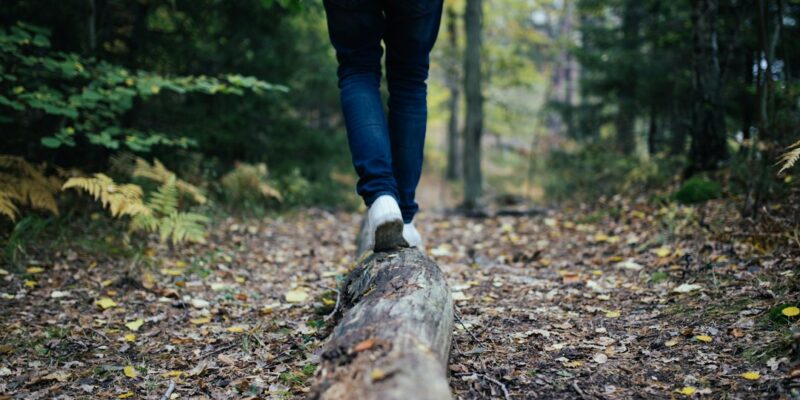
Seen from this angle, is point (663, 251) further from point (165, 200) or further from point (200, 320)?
point (165, 200)

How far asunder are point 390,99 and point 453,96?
11899mm

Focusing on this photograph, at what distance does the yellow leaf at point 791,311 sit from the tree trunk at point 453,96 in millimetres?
10639

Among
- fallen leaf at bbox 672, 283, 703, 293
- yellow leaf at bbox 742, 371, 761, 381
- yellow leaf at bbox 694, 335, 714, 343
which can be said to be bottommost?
yellow leaf at bbox 742, 371, 761, 381

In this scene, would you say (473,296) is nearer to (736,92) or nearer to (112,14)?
(112,14)

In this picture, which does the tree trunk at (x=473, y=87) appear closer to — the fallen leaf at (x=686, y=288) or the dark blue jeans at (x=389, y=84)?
the fallen leaf at (x=686, y=288)

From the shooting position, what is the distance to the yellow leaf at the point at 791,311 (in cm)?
197

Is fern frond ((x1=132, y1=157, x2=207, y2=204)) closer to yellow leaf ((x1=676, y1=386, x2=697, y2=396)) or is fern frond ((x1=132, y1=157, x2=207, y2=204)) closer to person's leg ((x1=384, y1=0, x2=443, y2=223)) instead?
person's leg ((x1=384, y1=0, x2=443, y2=223))

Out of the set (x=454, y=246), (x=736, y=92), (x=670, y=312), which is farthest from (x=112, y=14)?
(x=736, y=92)

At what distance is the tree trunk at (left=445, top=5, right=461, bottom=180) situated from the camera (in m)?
12.3

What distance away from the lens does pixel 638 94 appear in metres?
7.99

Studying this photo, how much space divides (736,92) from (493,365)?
612cm

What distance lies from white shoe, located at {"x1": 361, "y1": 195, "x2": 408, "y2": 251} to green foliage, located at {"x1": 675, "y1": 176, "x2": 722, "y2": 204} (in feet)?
10.4

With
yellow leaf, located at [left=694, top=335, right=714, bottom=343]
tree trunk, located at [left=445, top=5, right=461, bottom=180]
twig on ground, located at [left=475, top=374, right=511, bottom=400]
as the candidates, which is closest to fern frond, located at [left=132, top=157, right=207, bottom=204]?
twig on ground, located at [left=475, top=374, right=511, bottom=400]

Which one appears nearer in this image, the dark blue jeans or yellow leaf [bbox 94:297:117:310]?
the dark blue jeans
